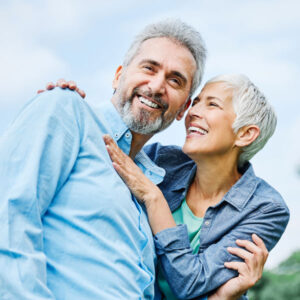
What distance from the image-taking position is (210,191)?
3355mm

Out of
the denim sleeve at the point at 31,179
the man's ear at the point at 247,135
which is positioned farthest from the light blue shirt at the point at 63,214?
the man's ear at the point at 247,135

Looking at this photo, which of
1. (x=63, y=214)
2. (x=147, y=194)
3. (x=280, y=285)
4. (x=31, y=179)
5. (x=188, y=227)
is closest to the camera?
(x=31, y=179)

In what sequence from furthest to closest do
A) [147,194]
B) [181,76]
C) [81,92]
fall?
[181,76], [147,194], [81,92]

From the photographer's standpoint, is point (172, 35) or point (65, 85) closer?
point (65, 85)

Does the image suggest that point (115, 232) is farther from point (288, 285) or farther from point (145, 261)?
point (288, 285)

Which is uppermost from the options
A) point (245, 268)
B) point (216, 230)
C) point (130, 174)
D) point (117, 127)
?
point (117, 127)

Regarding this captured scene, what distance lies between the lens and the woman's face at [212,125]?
329 cm

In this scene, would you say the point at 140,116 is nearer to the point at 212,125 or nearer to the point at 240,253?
the point at 212,125

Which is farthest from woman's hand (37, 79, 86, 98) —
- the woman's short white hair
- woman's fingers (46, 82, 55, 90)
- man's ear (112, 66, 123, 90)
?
the woman's short white hair

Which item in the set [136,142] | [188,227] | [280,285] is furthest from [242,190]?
[280,285]

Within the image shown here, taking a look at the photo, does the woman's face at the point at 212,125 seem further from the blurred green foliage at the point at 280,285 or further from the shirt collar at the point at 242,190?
the blurred green foliage at the point at 280,285

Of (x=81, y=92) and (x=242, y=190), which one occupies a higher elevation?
(x=81, y=92)

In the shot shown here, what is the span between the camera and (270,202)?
305 cm

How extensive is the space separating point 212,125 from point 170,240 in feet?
2.96
